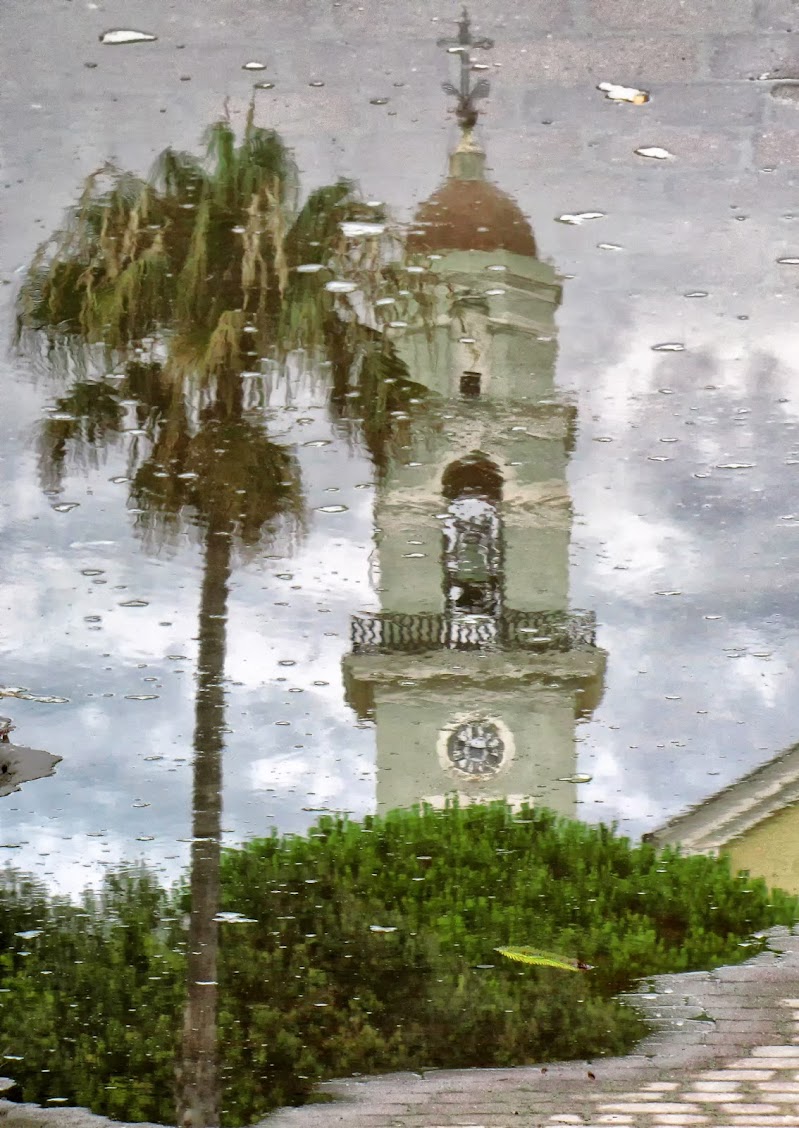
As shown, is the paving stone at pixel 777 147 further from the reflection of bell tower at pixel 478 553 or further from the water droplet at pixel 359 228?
the water droplet at pixel 359 228

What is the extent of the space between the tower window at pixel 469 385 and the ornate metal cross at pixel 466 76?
76cm

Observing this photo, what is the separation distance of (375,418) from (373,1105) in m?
1.47

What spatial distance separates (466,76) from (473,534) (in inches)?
50.4

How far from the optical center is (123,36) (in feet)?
9.03

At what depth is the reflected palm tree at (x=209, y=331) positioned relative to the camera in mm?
2404

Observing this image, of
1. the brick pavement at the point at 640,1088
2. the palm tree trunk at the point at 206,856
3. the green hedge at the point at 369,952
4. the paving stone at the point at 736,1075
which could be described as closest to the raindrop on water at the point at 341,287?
the palm tree trunk at the point at 206,856

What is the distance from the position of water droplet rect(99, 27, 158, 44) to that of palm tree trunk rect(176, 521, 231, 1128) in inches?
55.0

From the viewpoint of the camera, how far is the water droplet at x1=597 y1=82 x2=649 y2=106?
8.92 feet

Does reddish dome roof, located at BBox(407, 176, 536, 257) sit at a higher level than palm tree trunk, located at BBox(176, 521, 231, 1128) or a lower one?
higher

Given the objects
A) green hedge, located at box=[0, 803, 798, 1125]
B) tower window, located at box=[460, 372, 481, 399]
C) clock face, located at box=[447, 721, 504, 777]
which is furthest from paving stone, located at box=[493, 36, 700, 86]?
green hedge, located at box=[0, 803, 798, 1125]

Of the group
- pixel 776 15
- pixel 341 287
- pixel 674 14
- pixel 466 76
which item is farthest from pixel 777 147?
pixel 341 287

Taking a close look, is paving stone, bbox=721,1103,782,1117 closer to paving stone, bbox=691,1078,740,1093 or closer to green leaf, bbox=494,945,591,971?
paving stone, bbox=691,1078,740,1093

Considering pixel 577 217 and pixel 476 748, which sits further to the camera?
pixel 577 217

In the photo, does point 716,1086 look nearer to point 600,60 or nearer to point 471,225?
point 471,225
